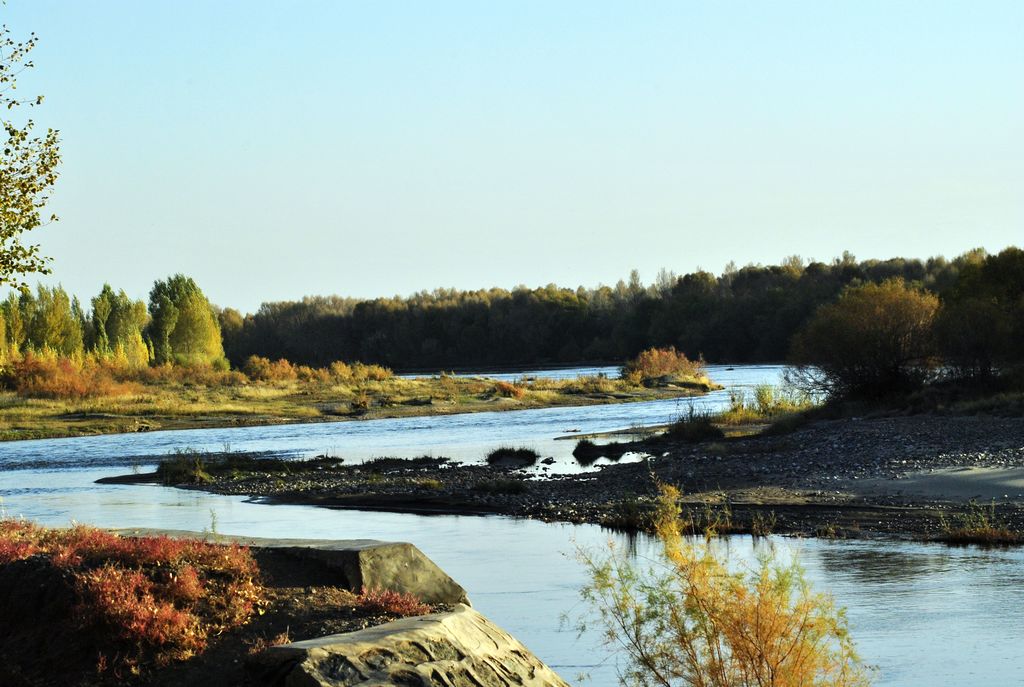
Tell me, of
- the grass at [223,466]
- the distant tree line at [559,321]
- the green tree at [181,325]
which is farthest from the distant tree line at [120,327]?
the distant tree line at [559,321]

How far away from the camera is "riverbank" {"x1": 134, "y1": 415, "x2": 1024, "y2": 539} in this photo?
21.4 meters

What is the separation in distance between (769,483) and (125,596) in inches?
784

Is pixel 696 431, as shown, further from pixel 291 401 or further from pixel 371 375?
pixel 371 375

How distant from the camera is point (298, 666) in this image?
6492 mm

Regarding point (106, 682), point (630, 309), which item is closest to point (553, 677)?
point (106, 682)

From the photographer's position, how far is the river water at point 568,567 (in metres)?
12.3

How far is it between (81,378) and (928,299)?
5007 cm

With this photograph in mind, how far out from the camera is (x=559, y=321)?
14888 cm

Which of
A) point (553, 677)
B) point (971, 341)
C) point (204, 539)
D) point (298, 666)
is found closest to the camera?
point (298, 666)

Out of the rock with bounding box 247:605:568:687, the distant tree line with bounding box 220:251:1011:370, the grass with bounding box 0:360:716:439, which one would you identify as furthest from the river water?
the distant tree line with bounding box 220:251:1011:370

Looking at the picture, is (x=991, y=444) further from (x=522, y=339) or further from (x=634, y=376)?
(x=522, y=339)

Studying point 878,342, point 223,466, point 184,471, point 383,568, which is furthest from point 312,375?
point 383,568

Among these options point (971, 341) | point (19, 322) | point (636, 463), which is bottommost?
point (636, 463)

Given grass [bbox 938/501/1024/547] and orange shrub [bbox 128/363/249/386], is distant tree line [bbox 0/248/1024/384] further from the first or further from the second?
grass [bbox 938/501/1024/547]
